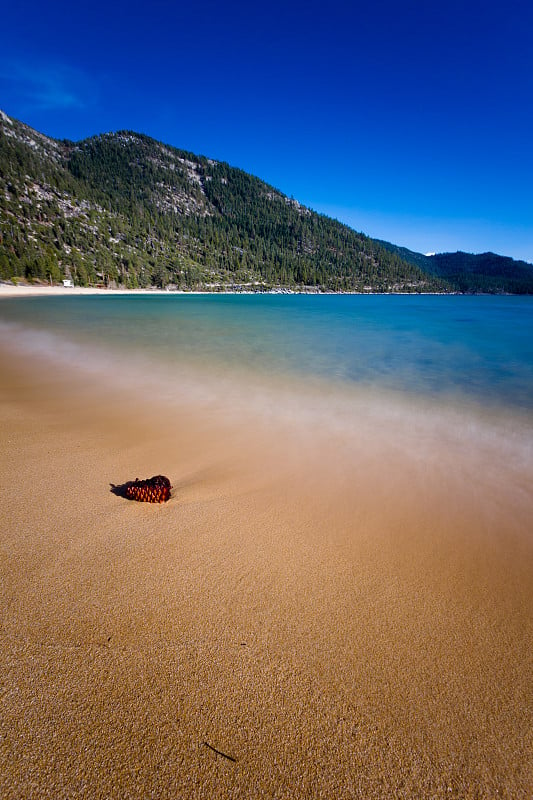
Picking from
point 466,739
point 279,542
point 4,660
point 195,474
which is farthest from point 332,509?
point 4,660

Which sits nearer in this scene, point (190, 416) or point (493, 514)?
point (493, 514)

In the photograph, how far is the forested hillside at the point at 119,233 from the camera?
9031 cm

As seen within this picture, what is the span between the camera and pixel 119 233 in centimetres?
12219

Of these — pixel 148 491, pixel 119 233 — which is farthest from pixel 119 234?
pixel 148 491

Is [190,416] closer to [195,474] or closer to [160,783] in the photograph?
[195,474]

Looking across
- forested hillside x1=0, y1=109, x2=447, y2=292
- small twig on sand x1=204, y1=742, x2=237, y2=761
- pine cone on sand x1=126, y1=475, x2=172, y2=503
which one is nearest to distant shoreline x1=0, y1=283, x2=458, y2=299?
forested hillside x1=0, y1=109, x2=447, y2=292

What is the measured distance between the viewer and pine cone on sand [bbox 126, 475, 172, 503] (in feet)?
12.6

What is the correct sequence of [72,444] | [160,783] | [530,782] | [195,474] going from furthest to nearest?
[72,444] → [195,474] → [530,782] → [160,783]

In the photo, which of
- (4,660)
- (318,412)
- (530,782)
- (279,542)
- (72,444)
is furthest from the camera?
(318,412)

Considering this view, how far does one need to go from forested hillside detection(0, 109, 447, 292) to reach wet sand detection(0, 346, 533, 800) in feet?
289

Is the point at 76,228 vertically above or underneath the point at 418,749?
above

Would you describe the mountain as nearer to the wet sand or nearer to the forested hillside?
the forested hillside

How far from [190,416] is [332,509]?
12.6ft

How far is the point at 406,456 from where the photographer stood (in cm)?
548
